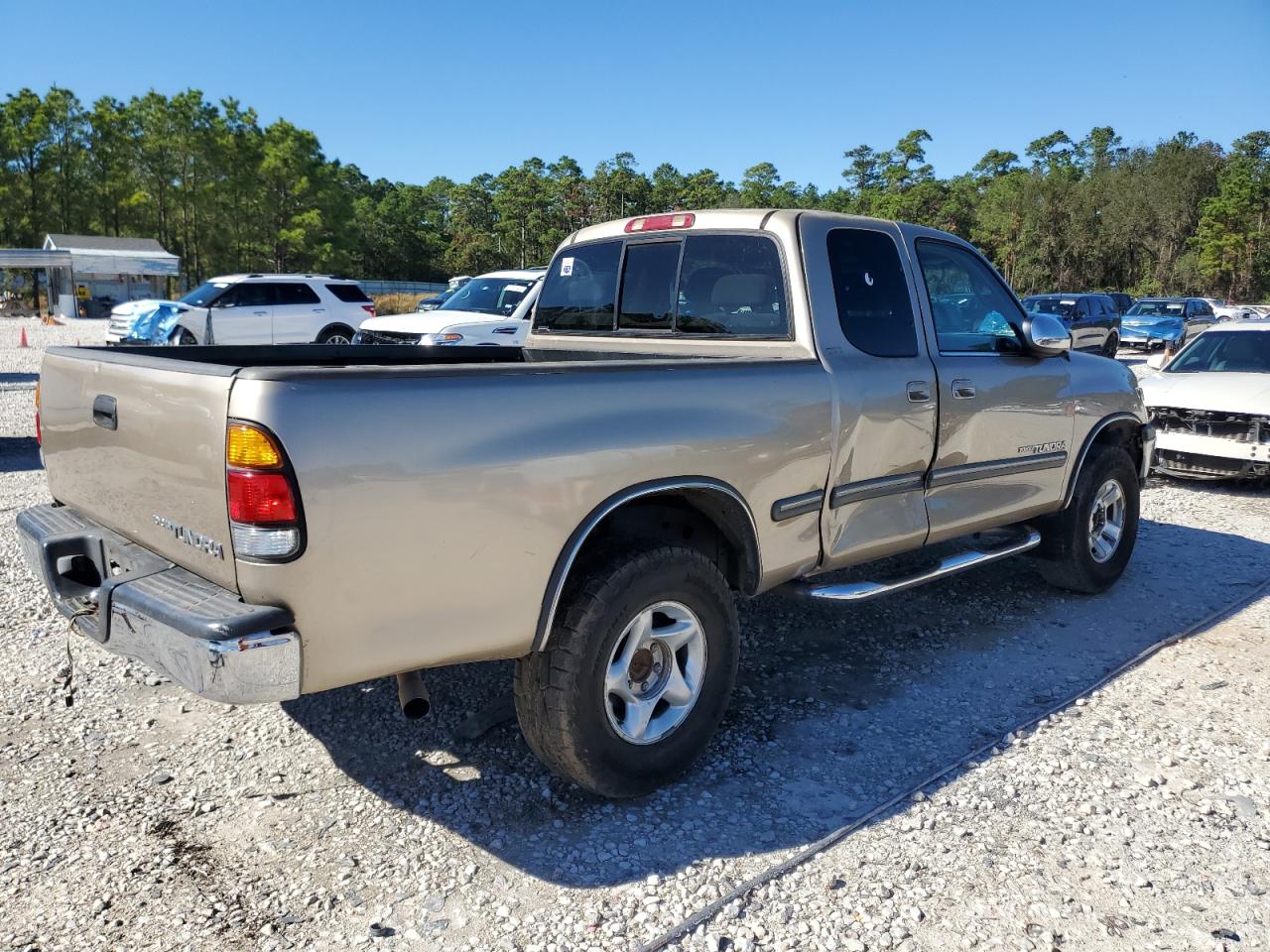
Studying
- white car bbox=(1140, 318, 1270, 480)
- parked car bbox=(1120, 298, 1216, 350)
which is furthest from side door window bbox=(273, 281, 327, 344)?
parked car bbox=(1120, 298, 1216, 350)

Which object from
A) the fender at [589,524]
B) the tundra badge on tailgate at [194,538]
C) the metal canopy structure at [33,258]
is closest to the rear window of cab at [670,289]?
the fender at [589,524]

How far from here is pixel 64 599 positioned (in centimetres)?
305

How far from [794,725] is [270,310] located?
17.8 m

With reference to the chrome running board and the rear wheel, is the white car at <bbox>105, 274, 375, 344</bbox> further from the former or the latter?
the chrome running board

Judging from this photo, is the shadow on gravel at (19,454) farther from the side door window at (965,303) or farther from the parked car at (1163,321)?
the parked car at (1163,321)

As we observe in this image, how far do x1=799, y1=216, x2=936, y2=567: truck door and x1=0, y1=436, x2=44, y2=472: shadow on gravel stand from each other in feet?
24.2

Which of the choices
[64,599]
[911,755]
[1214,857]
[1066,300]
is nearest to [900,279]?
[911,755]

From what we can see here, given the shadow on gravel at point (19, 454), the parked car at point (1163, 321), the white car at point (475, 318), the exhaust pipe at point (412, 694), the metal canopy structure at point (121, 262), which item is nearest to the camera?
the exhaust pipe at point (412, 694)

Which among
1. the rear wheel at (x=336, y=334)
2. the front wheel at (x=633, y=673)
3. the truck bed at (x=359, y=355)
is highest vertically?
the truck bed at (x=359, y=355)

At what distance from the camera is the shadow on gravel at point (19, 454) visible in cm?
823

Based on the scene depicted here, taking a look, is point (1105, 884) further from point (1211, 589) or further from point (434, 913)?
point (1211, 589)

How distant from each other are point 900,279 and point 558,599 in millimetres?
2273

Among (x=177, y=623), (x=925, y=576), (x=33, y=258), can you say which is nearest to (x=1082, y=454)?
(x=925, y=576)

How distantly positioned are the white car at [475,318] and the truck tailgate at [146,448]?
870 centimetres
